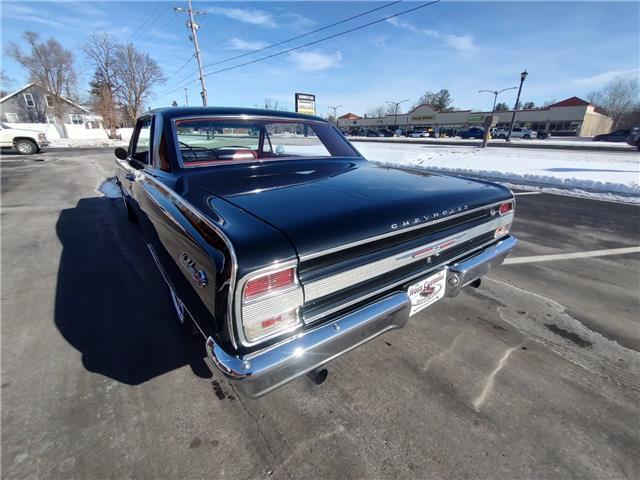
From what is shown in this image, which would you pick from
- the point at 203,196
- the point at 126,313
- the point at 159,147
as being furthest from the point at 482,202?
the point at 126,313

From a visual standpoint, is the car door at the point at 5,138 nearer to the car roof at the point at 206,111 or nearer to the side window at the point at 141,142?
the side window at the point at 141,142

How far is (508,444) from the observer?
1615 mm

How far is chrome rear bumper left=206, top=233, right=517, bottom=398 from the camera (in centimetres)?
130

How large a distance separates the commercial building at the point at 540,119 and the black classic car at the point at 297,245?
4826 cm

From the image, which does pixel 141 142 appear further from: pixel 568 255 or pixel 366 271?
pixel 568 255

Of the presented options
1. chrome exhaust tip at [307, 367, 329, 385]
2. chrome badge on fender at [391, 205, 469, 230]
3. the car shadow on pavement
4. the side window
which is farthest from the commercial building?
chrome exhaust tip at [307, 367, 329, 385]

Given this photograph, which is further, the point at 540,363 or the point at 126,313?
the point at 126,313

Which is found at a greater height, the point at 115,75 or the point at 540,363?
the point at 115,75

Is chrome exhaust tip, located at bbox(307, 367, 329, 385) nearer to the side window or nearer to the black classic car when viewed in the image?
the black classic car

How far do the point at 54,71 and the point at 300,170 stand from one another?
55.8 m

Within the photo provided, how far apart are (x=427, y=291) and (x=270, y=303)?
42.7 inches

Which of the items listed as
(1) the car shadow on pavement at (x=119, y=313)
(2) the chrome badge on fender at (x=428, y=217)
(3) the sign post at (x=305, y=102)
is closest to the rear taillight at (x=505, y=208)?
(2) the chrome badge on fender at (x=428, y=217)

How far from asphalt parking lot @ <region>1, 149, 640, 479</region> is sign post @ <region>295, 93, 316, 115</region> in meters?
24.7

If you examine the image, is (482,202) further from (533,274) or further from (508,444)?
(533,274)
